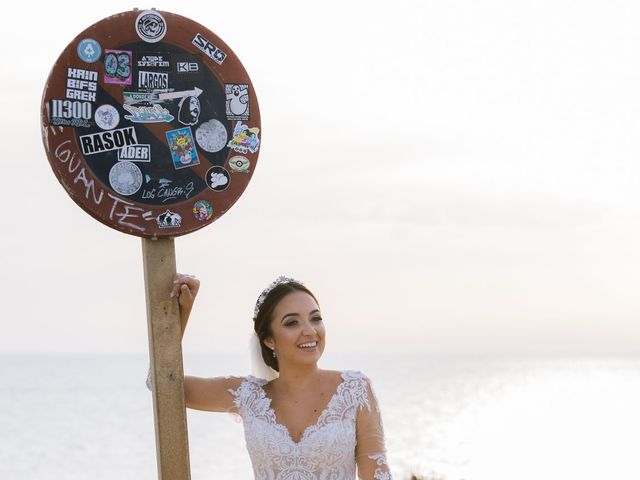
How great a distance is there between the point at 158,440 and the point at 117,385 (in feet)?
245

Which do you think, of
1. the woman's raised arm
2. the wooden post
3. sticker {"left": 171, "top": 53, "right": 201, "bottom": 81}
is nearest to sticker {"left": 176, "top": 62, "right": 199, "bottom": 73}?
sticker {"left": 171, "top": 53, "right": 201, "bottom": 81}

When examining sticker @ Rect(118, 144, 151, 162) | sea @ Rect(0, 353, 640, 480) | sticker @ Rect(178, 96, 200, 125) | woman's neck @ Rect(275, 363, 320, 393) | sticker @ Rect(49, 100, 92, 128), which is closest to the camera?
sticker @ Rect(49, 100, 92, 128)

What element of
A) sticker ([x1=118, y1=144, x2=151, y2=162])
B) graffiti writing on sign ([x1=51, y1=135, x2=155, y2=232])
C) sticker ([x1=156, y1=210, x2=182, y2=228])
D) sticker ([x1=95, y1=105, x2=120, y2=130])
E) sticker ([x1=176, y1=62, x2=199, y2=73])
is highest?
sticker ([x1=176, y1=62, x2=199, y2=73])

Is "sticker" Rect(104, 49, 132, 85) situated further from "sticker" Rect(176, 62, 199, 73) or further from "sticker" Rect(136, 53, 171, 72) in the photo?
"sticker" Rect(176, 62, 199, 73)

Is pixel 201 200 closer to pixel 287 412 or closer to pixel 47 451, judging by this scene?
pixel 287 412

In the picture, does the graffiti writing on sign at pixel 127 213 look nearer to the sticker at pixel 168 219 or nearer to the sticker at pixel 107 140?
the sticker at pixel 168 219

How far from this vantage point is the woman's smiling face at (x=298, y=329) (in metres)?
3.92

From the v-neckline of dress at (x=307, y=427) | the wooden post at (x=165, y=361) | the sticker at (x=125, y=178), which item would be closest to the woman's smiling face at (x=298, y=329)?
the v-neckline of dress at (x=307, y=427)

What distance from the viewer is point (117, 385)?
250 feet

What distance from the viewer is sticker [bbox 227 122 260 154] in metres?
3.91

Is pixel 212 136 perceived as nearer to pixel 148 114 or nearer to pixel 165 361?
pixel 148 114

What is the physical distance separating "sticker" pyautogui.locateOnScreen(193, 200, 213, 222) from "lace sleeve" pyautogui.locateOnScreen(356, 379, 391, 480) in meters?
0.91

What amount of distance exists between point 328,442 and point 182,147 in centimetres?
123

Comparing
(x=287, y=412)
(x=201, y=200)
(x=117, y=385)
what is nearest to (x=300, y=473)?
(x=287, y=412)
